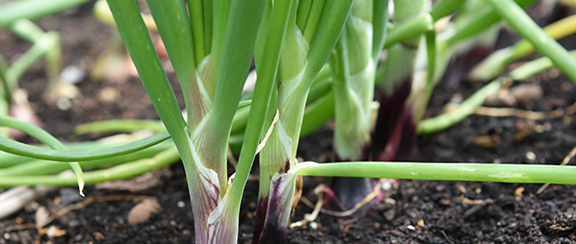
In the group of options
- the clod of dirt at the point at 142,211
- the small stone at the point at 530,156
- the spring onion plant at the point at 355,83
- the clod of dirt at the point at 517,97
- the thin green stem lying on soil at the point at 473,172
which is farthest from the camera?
the clod of dirt at the point at 517,97

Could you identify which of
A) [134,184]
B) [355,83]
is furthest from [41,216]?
[355,83]

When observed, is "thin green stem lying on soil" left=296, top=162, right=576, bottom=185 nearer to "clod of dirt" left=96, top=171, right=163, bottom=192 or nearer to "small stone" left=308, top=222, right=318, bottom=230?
"small stone" left=308, top=222, right=318, bottom=230

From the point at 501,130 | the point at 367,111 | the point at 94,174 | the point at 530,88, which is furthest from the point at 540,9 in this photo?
the point at 94,174

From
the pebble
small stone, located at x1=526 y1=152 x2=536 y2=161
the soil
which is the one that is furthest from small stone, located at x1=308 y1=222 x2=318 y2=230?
the pebble

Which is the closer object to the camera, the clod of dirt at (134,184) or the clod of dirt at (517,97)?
the clod of dirt at (134,184)

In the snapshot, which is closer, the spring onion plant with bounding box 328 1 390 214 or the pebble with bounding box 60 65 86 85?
the spring onion plant with bounding box 328 1 390 214

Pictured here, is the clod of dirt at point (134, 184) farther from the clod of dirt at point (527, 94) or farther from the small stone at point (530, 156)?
the clod of dirt at point (527, 94)

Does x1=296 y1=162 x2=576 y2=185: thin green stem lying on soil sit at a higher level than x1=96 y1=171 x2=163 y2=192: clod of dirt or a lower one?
higher

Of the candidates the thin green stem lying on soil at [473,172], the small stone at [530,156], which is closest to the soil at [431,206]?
the small stone at [530,156]
